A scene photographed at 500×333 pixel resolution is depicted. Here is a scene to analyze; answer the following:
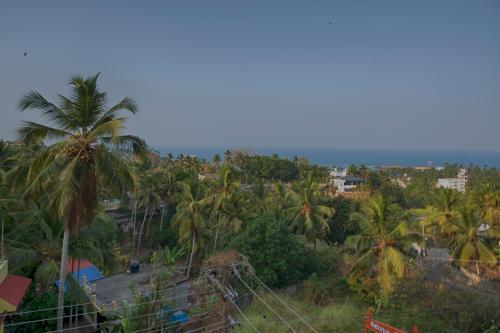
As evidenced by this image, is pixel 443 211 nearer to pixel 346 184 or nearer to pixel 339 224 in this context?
pixel 339 224

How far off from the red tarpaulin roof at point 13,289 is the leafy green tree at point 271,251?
11.3 meters

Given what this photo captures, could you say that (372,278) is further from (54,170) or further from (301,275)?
(54,170)

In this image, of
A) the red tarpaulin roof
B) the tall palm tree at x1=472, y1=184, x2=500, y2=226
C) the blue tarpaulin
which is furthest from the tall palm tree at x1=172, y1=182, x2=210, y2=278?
the tall palm tree at x1=472, y1=184, x2=500, y2=226

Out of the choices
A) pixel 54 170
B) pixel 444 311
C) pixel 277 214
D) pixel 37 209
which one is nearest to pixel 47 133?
pixel 54 170

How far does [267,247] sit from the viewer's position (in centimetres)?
2067

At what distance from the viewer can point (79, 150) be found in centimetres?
1059

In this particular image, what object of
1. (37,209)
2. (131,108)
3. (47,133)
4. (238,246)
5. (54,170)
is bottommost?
(238,246)

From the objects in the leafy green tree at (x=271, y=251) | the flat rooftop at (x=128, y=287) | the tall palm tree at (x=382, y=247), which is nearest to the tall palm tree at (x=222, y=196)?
the leafy green tree at (x=271, y=251)

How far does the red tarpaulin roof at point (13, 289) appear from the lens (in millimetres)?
10234

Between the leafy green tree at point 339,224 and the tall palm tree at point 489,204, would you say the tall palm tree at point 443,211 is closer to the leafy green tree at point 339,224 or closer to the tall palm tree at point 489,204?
the tall palm tree at point 489,204

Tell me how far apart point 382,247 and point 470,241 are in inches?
303

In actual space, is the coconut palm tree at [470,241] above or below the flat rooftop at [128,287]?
above

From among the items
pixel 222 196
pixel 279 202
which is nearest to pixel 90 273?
pixel 222 196

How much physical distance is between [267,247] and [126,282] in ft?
23.9
